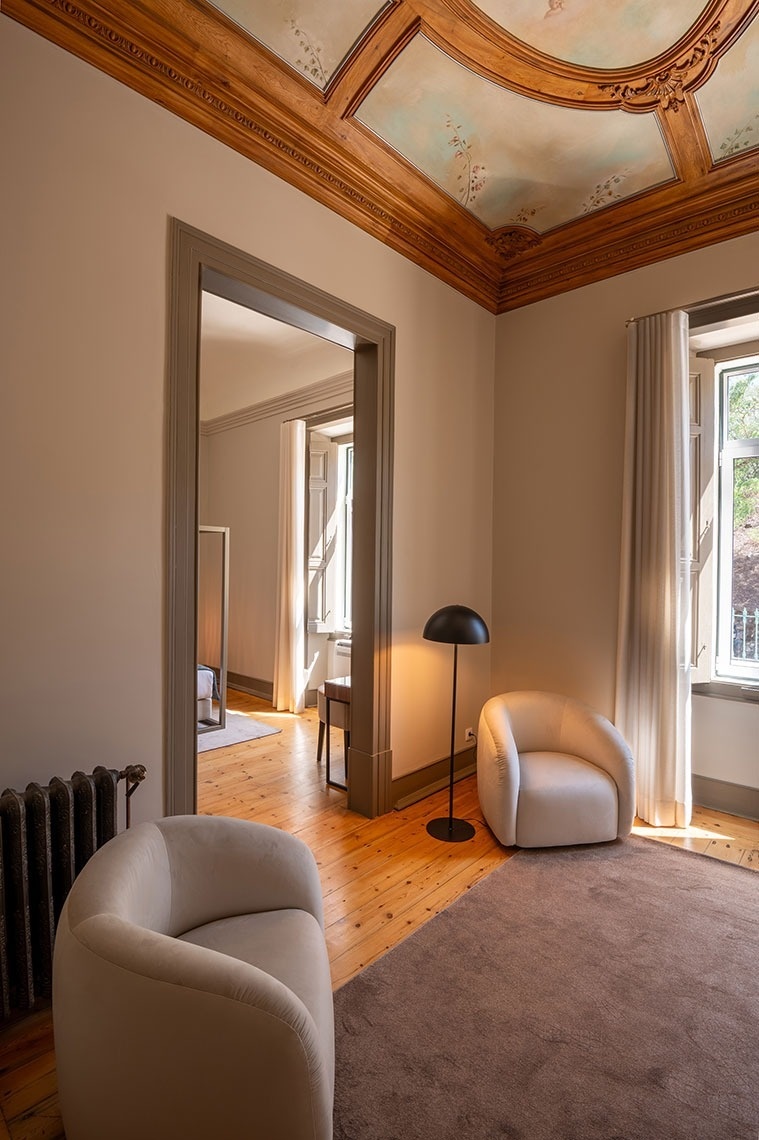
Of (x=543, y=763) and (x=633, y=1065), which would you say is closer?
(x=633, y=1065)

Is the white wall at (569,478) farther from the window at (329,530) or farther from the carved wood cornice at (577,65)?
the window at (329,530)

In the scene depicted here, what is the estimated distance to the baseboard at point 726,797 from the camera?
343 centimetres

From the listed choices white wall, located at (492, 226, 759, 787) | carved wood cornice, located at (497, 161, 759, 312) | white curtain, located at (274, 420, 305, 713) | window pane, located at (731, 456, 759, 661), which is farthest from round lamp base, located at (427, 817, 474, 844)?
carved wood cornice, located at (497, 161, 759, 312)

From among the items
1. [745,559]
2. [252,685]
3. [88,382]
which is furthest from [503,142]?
[252,685]

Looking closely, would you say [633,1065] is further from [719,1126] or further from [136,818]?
[136,818]

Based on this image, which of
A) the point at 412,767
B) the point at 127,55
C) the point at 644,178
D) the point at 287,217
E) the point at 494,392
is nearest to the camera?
the point at 127,55

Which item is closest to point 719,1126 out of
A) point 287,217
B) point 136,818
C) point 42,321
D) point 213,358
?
point 136,818

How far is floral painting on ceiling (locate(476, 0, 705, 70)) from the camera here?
7.36 feet

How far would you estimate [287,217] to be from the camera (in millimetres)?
2891

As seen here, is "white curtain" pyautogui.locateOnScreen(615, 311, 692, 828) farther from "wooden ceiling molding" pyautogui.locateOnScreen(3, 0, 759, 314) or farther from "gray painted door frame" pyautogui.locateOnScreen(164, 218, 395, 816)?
"gray painted door frame" pyautogui.locateOnScreen(164, 218, 395, 816)

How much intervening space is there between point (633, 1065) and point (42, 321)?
3.05 m

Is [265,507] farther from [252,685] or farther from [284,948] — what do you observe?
[284,948]

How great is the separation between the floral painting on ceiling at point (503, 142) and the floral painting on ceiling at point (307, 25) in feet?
0.75

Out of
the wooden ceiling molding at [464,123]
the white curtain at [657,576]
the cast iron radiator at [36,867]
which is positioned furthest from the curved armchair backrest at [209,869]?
the wooden ceiling molding at [464,123]
